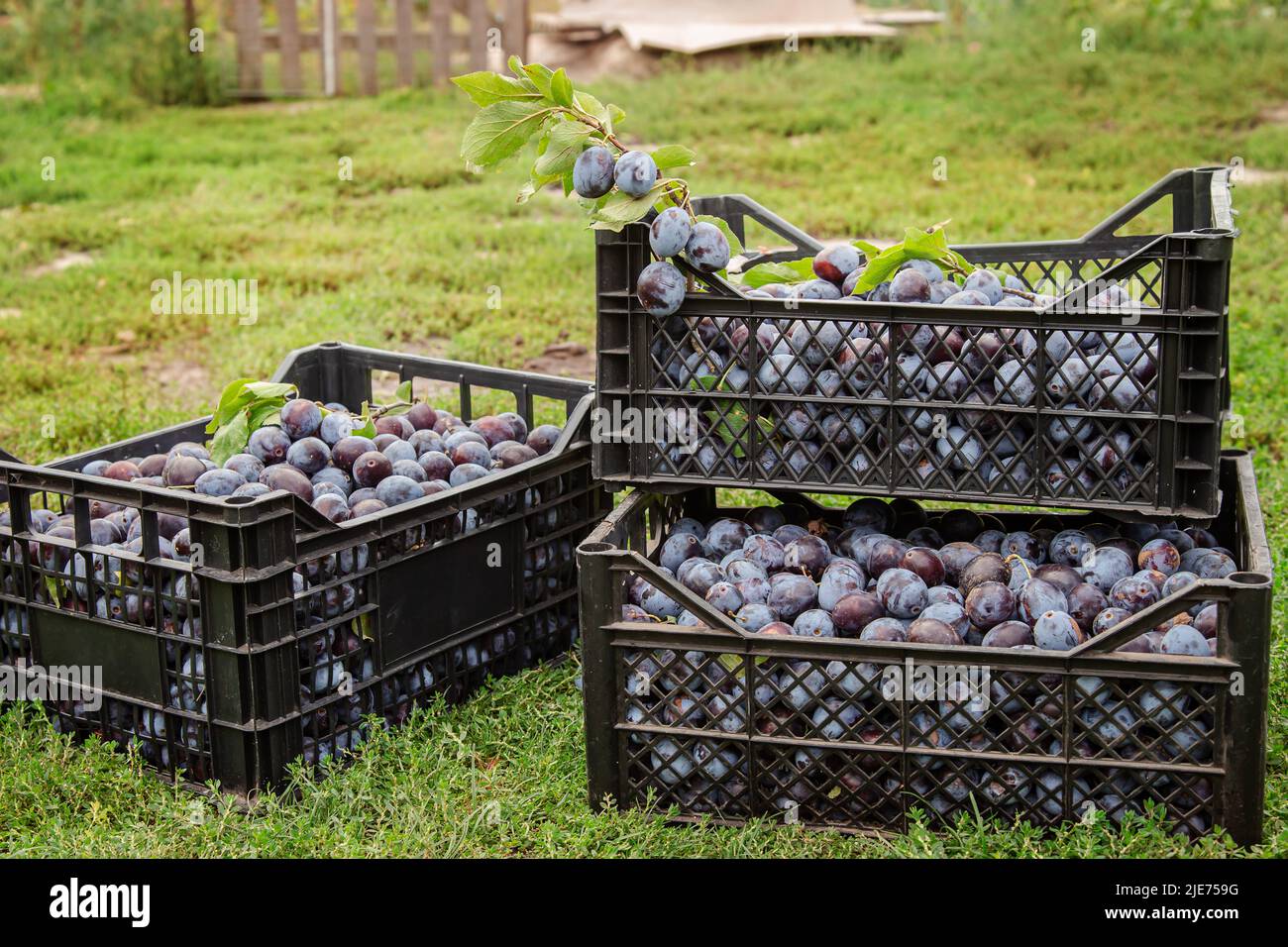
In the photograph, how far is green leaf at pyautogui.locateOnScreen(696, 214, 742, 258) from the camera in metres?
2.98

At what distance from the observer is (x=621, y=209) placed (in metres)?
2.81

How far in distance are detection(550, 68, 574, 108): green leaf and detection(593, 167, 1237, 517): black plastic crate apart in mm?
270

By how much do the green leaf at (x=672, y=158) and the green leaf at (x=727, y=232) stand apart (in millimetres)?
115

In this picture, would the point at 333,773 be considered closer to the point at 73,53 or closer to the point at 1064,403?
the point at 1064,403

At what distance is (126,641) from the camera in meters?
3.08

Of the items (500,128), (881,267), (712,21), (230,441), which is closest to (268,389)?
(230,441)

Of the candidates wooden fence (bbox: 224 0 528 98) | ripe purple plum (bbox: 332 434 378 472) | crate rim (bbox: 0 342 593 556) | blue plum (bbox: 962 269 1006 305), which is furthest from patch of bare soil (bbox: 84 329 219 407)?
wooden fence (bbox: 224 0 528 98)

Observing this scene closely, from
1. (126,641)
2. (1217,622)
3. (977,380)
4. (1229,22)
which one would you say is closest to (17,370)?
(126,641)

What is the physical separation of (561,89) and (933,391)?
92 cm

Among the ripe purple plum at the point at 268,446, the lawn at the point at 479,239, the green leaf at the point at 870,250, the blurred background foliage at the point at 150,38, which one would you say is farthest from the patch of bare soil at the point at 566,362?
the blurred background foliage at the point at 150,38

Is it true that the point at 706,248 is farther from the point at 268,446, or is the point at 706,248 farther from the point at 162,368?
the point at 162,368

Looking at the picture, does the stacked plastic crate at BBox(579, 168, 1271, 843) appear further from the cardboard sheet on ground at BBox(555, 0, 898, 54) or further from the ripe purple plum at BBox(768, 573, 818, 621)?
the cardboard sheet on ground at BBox(555, 0, 898, 54)

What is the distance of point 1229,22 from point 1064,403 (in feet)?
34.4

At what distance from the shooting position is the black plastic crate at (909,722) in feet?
8.43
